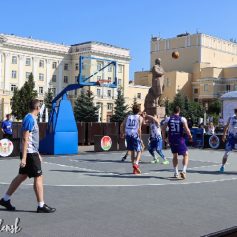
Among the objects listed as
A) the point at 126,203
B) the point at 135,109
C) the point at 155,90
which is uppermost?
the point at 155,90

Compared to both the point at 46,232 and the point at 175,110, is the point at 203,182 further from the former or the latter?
the point at 46,232

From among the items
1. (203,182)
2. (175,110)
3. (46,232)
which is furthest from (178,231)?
(175,110)

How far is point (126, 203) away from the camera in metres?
7.79

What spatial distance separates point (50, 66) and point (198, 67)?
34.8 m

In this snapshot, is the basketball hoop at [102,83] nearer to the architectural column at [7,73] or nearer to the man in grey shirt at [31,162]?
the man in grey shirt at [31,162]

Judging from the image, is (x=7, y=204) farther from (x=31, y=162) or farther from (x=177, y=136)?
(x=177, y=136)

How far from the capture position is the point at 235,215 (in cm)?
703

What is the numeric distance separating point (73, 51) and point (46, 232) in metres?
95.8

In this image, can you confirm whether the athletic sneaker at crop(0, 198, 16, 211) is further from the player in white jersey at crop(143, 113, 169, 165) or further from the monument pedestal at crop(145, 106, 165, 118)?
the monument pedestal at crop(145, 106, 165, 118)

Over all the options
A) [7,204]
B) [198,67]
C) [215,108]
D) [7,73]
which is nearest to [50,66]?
[7,73]

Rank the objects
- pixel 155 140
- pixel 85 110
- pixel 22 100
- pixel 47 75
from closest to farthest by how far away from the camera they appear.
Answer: pixel 155 140
pixel 85 110
pixel 22 100
pixel 47 75

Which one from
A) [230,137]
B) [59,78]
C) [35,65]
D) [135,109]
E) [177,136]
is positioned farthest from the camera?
[59,78]

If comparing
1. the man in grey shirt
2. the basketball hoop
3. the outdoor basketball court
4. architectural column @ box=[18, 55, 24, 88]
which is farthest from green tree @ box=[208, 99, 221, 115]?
the man in grey shirt

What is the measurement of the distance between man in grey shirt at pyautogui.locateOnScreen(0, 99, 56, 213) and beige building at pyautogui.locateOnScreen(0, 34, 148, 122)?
78888mm
